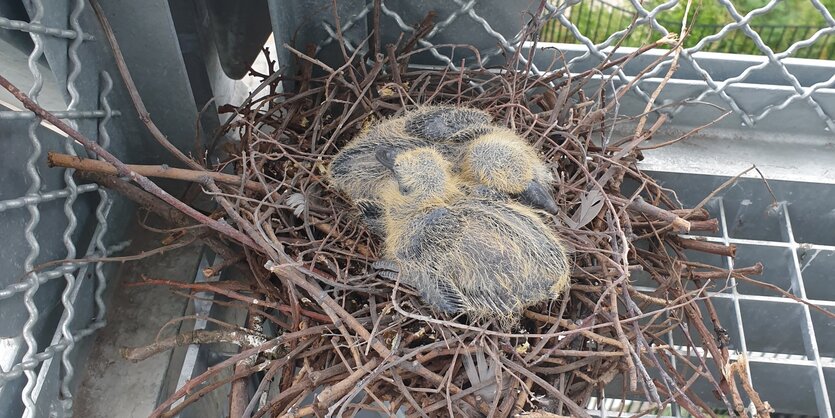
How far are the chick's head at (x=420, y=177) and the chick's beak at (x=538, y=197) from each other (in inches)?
4.6

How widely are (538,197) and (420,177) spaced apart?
199mm

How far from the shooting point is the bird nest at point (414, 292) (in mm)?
977

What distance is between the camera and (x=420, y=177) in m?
1.14

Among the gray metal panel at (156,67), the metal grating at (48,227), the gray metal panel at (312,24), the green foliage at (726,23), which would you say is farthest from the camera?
the green foliage at (726,23)

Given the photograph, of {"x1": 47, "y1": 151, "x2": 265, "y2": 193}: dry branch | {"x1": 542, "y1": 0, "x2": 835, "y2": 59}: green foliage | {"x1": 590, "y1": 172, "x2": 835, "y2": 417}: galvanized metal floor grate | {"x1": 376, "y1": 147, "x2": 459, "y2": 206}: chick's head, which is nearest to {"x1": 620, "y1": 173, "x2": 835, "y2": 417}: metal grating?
{"x1": 590, "y1": 172, "x2": 835, "y2": 417}: galvanized metal floor grate

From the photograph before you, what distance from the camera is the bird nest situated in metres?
0.98

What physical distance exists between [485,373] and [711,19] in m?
2.86

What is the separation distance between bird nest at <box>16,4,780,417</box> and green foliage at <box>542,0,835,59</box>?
1886 millimetres

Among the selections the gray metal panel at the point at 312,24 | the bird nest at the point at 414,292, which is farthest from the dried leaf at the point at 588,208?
the gray metal panel at the point at 312,24

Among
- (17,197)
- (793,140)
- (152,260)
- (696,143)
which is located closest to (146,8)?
(17,197)

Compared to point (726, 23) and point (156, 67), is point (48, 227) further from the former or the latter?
point (726, 23)

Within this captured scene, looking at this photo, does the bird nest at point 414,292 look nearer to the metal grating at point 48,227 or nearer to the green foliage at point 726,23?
the metal grating at point 48,227

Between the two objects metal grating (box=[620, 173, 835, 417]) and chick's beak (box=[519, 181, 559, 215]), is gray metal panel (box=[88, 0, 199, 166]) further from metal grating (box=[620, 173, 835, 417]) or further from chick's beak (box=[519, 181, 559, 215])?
metal grating (box=[620, 173, 835, 417])

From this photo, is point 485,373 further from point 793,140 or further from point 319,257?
point 793,140
